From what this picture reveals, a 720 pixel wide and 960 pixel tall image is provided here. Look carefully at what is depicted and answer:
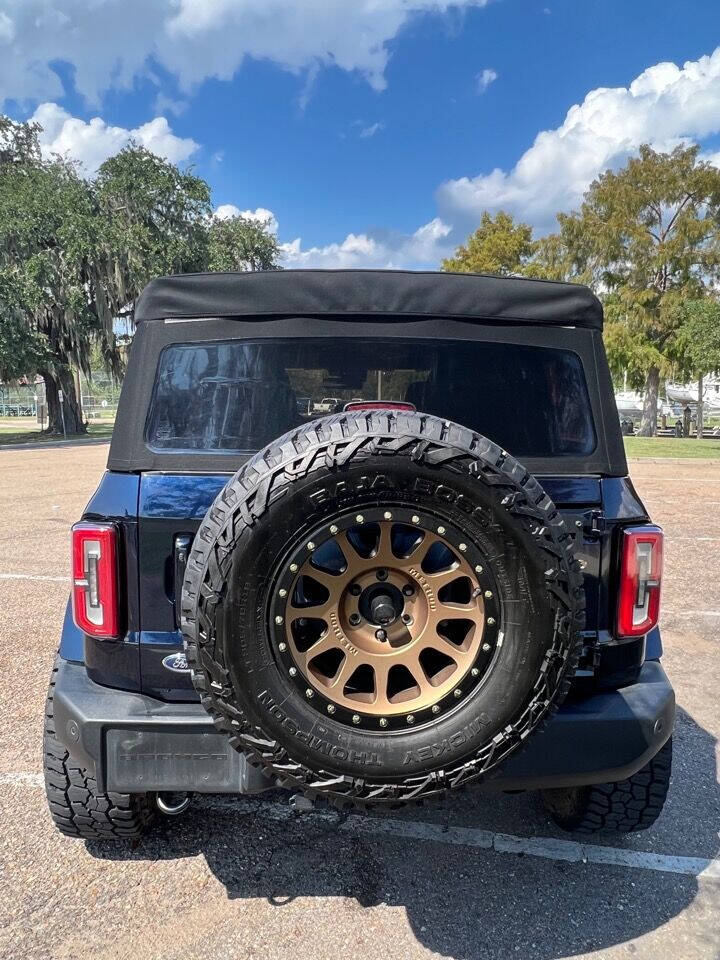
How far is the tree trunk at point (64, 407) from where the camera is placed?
30.0m

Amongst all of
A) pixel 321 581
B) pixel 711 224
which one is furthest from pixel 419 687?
pixel 711 224

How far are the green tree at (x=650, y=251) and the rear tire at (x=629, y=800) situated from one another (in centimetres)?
3102

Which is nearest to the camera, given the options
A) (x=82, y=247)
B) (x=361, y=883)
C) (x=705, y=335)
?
(x=361, y=883)

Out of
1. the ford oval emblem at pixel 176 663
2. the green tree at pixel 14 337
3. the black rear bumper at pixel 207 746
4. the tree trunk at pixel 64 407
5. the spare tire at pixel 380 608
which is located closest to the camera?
the spare tire at pixel 380 608

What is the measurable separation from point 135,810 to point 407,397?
1747 mm

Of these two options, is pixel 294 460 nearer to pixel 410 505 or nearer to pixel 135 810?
pixel 410 505

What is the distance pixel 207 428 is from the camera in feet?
7.84

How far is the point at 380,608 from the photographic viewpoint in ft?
6.31

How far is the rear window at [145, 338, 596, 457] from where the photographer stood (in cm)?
239

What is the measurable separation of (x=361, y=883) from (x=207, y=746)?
2.78 ft

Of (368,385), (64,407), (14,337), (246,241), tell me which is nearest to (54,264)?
(14,337)

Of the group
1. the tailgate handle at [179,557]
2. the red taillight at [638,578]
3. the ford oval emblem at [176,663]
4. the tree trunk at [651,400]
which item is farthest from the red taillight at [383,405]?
the tree trunk at [651,400]

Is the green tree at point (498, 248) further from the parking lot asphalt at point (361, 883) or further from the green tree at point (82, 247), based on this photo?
the parking lot asphalt at point (361, 883)

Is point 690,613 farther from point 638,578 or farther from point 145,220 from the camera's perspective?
point 145,220
